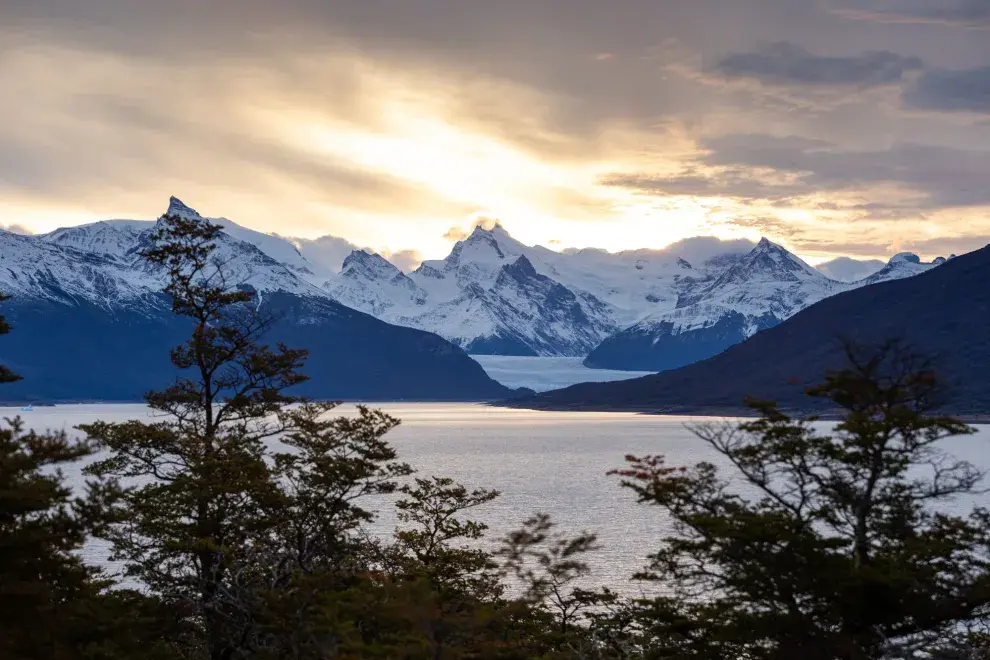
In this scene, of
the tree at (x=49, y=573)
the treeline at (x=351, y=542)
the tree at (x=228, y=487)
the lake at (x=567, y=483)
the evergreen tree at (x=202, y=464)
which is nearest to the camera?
the tree at (x=49, y=573)

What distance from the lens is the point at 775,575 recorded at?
27.0m

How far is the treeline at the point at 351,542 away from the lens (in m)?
24.4

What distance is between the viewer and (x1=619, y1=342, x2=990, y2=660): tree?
26.6 meters

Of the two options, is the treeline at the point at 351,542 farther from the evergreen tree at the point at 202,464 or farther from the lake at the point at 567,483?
the lake at the point at 567,483

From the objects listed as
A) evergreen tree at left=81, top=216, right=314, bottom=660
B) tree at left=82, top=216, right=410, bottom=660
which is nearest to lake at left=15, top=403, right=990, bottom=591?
tree at left=82, top=216, right=410, bottom=660

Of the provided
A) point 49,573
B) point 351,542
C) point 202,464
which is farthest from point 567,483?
point 49,573

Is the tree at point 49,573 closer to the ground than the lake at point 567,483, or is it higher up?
higher up

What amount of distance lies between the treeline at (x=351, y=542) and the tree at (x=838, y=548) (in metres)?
0.07

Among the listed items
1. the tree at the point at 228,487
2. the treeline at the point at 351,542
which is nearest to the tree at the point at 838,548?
the treeline at the point at 351,542

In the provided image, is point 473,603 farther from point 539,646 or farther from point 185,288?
point 185,288

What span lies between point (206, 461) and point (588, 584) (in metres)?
32.4

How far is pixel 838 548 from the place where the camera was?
28.9 m

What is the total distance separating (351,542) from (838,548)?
14979 millimetres

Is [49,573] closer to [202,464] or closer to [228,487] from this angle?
[228,487]
